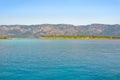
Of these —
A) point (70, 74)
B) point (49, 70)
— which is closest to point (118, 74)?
point (70, 74)

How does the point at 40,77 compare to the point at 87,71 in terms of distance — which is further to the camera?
the point at 87,71

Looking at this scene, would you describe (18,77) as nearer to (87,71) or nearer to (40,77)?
(40,77)

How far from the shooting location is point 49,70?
169ft

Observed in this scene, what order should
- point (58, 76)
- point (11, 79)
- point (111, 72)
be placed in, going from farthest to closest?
point (111, 72)
point (58, 76)
point (11, 79)

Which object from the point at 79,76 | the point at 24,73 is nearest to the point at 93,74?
the point at 79,76

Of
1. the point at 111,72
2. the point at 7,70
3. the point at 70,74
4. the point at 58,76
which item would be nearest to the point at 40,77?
the point at 58,76

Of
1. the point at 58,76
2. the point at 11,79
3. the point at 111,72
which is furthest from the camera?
the point at 111,72

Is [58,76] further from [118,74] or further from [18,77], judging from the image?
[118,74]

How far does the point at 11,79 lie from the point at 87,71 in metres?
16.6

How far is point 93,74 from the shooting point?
46.9 metres

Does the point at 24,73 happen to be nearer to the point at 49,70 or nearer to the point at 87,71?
the point at 49,70

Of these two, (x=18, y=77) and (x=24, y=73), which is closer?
(x=18, y=77)

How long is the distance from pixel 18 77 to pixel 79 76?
11613mm

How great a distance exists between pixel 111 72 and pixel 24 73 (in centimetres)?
1798
